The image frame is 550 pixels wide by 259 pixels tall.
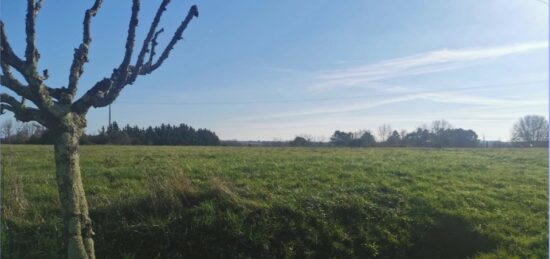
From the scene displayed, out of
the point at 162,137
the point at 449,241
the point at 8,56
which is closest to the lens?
the point at 8,56

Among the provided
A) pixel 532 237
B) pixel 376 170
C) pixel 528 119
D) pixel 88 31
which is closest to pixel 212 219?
pixel 88 31

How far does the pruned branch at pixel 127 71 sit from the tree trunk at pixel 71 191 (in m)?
0.37

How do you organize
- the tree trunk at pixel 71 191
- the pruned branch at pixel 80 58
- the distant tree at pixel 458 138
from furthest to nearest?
1. the distant tree at pixel 458 138
2. the pruned branch at pixel 80 58
3. the tree trunk at pixel 71 191

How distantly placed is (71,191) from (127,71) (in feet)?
4.94

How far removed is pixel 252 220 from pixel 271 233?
0.52m

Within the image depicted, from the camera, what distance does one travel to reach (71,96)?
4863mm

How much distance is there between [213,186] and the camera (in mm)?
9828

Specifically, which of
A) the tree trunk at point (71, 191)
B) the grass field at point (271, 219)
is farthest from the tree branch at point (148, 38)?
the grass field at point (271, 219)

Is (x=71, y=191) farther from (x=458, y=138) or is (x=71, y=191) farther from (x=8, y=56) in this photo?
(x=458, y=138)

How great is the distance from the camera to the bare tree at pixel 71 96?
4344mm

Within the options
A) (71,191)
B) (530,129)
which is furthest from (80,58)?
(530,129)

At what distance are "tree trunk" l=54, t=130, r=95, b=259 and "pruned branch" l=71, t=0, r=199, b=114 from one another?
372 mm

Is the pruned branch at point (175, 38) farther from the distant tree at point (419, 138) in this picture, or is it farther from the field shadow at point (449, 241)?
the distant tree at point (419, 138)

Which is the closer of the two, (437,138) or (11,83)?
(11,83)
